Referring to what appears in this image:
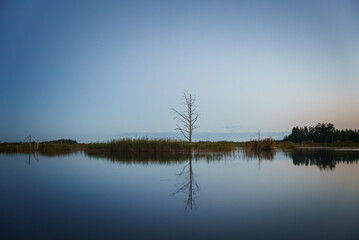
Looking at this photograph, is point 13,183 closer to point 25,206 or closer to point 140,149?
point 25,206

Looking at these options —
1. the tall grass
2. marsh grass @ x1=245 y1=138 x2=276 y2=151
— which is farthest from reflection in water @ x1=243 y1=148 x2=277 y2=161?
the tall grass

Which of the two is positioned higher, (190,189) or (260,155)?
(190,189)

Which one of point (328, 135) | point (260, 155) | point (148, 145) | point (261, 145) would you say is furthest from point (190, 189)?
point (328, 135)

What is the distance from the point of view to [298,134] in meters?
77.4

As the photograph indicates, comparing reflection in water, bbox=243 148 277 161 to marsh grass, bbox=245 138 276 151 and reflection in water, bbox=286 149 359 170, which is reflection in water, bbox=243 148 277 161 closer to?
reflection in water, bbox=286 149 359 170

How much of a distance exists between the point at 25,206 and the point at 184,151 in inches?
605

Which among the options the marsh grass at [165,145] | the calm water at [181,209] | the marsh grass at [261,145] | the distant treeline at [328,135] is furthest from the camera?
the distant treeline at [328,135]

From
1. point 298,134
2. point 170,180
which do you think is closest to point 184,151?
point 170,180

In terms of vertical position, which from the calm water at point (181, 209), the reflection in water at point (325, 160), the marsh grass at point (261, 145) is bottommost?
the reflection in water at point (325, 160)

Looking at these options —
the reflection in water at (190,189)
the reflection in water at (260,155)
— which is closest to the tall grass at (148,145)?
the reflection in water at (260,155)

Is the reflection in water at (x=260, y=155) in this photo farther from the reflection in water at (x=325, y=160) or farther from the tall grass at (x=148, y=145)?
the tall grass at (x=148, y=145)

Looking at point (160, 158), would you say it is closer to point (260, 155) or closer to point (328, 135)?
point (260, 155)

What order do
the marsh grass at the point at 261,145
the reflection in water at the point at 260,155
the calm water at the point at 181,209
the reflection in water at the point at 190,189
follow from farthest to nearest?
the marsh grass at the point at 261,145
the reflection in water at the point at 260,155
the reflection in water at the point at 190,189
the calm water at the point at 181,209

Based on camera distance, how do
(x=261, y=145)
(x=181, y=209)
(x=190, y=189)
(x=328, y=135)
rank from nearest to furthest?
(x=181, y=209) → (x=190, y=189) → (x=261, y=145) → (x=328, y=135)
